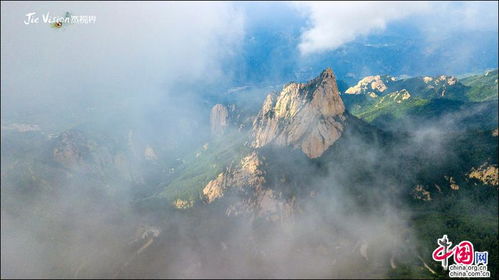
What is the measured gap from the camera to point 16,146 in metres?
109

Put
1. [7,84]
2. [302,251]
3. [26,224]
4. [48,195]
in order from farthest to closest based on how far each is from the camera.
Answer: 1. [302,251]
2. [48,195]
3. [26,224]
4. [7,84]

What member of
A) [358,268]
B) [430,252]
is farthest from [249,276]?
[430,252]

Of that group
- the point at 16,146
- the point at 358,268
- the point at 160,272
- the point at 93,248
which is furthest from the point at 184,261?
the point at 16,146

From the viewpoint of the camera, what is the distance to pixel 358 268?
175625 millimetres

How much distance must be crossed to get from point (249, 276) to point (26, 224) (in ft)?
328

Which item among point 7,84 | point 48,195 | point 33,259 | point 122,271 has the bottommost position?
point 122,271

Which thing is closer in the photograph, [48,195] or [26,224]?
[26,224]

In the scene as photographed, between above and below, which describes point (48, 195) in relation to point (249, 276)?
above

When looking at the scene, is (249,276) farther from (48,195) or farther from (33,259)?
(48,195)

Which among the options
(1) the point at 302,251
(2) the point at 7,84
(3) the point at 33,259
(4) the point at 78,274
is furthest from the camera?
(1) the point at 302,251

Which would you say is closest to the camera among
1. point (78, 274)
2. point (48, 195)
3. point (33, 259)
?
point (33, 259)

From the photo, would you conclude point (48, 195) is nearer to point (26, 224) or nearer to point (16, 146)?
point (26, 224)

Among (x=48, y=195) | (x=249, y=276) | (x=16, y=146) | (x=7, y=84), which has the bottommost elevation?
(x=249, y=276)

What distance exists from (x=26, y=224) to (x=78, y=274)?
4678 cm
